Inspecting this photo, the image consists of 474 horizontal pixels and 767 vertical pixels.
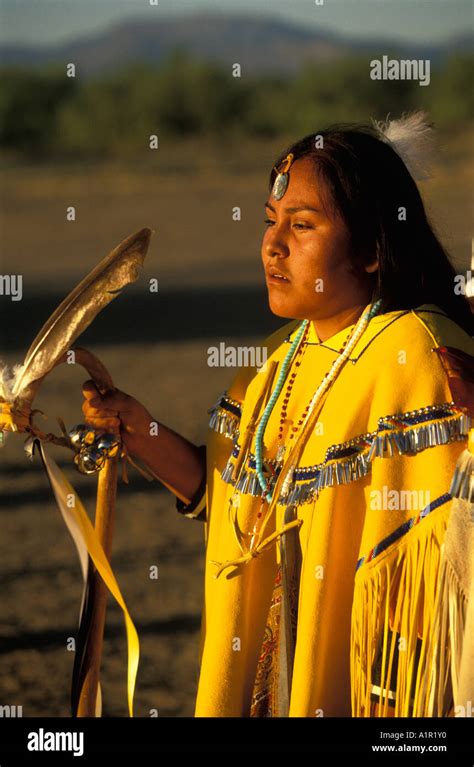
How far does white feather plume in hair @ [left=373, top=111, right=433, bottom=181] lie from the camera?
3.35 m

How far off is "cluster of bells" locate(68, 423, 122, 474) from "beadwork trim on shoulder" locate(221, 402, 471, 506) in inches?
18.6

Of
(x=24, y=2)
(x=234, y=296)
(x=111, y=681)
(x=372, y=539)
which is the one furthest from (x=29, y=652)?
(x=24, y=2)

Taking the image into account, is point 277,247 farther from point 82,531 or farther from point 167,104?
point 167,104

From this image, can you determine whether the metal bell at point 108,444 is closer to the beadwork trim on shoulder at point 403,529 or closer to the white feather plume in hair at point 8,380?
the white feather plume in hair at point 8,380

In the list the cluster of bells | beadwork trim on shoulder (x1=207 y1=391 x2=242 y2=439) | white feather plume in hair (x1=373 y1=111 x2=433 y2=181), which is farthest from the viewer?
beadwork trim on shoulder (x1=207 y1=391 x2=242 y2=439)

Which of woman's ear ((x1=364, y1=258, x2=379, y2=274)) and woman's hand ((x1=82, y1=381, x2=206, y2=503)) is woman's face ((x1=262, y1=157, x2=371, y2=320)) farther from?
woman's hand ((x1=82, y1=381, x2=206, y2=503))

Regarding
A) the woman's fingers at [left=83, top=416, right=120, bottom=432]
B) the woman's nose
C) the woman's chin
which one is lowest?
the woman's fingers at [left=83, top=416, right=120, bottom=432]

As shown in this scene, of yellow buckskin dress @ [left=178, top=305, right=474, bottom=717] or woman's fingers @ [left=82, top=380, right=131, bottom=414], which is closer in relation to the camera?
yellow buckskin dress @ [left=178, top=305, right=474, bottom=717]

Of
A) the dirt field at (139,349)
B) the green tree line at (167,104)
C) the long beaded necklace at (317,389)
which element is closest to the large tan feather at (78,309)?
the long beaded necklace at (317,389)

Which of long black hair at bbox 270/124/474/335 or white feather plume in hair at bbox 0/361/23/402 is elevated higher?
long black hair at bbox 270/124/474/335

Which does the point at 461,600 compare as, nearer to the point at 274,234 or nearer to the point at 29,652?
the point at 274,234

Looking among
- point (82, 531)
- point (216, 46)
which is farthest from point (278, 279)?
point (216, 46)

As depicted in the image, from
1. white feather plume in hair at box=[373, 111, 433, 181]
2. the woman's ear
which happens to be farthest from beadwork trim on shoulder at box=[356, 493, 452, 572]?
white feather plume in hair at box=[373, 111, 433, 181]

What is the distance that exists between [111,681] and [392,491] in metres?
3.15
